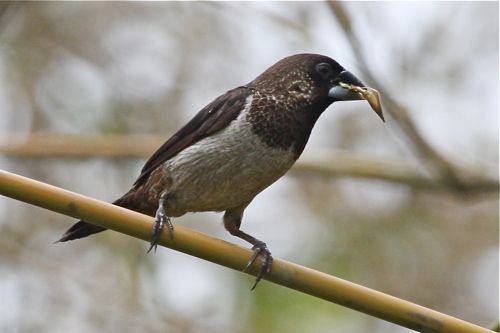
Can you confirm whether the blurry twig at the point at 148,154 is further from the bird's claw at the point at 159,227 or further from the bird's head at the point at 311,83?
the bird's claw at the point at 159,227

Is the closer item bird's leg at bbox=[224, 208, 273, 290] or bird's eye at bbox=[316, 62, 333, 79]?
bird's leg at bbox=[224, 208, 273, 290]

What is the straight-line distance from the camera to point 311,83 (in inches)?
159

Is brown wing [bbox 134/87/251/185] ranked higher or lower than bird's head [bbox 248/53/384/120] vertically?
lower

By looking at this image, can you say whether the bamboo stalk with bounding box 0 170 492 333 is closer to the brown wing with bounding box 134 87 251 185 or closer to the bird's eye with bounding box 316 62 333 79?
the brown wing with bounding box 134 87 251 185

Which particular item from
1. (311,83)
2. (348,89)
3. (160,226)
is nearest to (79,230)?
(160,226)

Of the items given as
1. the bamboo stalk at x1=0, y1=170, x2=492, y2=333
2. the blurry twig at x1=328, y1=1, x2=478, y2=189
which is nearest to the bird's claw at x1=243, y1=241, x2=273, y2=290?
the bamboo stalk at x1=0, y1=170, x2=492, y2=333

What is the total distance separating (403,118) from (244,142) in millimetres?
1376

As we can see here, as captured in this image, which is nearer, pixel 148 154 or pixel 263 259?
pixel 263 259

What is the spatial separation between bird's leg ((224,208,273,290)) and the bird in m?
0.02

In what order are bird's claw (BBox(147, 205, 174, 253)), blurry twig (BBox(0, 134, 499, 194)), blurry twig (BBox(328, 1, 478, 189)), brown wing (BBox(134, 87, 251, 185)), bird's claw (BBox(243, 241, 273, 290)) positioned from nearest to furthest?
1. bird's claw (BBox(147, 205, 174, 253))
2. bird's claw (BBox(243, 241, 273, 290))
3. brown wing (BBox(134, 87, 251, 185))
4. blurry twig (BBox(328, 1, 478, 189))
5. blurry twig (BBox(0, 134, 499, 194))

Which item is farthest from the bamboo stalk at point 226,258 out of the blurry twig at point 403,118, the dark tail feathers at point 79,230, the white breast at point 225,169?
the blurry twig at point 403,118

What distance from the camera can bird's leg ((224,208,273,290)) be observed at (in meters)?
3.29

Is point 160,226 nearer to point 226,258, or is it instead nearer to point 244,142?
point 226,258

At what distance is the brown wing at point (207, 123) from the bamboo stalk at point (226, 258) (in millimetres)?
1171
